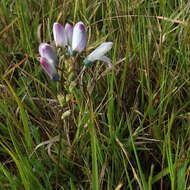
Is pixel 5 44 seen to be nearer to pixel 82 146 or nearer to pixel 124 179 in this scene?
pixel 82 146

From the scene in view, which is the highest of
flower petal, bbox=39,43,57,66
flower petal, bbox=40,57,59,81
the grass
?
flower petal, bbox=39,43,57,66

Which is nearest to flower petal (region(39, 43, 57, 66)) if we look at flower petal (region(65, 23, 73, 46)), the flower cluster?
the flower cluster

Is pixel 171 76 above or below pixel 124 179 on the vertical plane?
above

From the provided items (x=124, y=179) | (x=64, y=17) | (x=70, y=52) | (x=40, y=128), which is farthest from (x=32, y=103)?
(x=64, y=17)

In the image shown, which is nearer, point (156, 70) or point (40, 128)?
point (40, 128)

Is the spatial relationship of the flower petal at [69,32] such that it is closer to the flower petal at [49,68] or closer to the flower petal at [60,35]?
the flower petal at [60,35]

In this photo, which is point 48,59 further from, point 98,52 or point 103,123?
point 103,123

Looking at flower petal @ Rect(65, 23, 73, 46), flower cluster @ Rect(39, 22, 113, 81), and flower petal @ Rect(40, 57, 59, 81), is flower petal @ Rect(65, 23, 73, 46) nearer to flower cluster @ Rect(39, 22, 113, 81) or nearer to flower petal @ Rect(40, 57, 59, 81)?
flower cluster @ Rect(39, 22, 113, 81)
